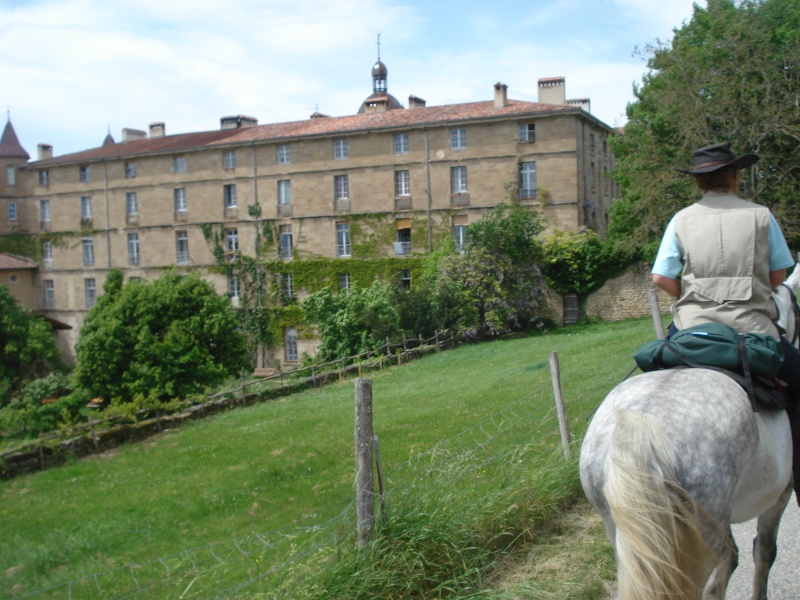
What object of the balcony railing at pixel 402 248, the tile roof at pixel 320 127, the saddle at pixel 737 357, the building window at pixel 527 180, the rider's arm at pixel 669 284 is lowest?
the saddle at pixel 737 357

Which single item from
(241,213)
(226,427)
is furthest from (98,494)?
(241,213)

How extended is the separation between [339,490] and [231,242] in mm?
41906

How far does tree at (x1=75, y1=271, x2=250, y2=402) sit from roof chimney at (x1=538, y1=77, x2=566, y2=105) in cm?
2228

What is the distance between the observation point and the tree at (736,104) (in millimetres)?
32125

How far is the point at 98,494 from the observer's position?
17828mm

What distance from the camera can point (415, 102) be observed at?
2023 inches

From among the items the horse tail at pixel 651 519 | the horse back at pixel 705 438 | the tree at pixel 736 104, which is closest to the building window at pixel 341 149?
the tree at pixel 736 104

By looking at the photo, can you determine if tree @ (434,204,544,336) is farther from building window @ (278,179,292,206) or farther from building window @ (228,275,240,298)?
building window @ (228,275,240,298)

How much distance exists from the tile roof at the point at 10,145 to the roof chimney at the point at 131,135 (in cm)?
1115

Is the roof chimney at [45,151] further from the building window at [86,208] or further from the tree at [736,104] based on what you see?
the tree at [736,104]

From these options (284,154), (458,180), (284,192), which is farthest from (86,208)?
(458,180)

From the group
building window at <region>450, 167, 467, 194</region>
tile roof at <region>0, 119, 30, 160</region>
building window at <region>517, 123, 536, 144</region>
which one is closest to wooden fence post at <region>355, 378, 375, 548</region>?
building window at <region>517, 123, 536, 144</region>

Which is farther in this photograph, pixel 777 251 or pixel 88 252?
pixel 88 252

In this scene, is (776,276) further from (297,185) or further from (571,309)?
(297,185)
